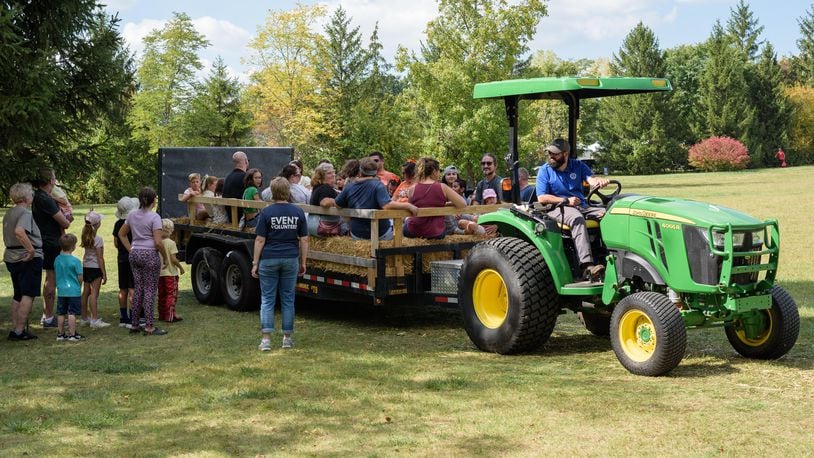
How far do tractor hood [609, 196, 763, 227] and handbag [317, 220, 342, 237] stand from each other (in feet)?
12.1

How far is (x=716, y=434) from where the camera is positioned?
20.3 ft

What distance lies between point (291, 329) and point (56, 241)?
3.31 meters

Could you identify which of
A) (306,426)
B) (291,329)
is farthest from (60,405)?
(291,329)

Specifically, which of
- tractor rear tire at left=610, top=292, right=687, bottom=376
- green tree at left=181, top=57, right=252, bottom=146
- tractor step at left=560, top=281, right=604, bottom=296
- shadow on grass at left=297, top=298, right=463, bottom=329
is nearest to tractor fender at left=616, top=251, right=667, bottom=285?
tractor rear tire at left=610, top=292, right=687, bottom=376

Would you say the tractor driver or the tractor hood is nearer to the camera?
the tractor hood

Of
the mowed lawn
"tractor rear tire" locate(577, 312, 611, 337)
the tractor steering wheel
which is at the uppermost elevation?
the tractor steering wheel

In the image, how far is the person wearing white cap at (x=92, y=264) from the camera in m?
11.0

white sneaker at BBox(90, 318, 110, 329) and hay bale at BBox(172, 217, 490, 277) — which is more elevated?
hay bale at BBox(172, 217, 490, 277)

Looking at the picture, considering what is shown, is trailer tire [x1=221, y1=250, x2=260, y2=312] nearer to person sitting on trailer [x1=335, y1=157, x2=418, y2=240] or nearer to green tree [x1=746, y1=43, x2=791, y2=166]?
person sitting on trailer [x1=335, y1=157, x2=418, y2=240]

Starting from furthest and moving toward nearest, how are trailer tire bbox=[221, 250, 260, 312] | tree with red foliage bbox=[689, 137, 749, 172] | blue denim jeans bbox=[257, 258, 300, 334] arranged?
tree with red foliage bbox=[689, 137, 749, 172] → trailer tire bbox=[221, 250, 260, 312] → blue denim jeans bbox=[257, 258, 300, 334]

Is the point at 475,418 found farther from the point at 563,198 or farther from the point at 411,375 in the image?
the point at 563,198

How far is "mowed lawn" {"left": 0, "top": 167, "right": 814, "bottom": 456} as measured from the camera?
6148 mm

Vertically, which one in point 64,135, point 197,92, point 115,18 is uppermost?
point 197,92

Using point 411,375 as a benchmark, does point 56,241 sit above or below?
above
